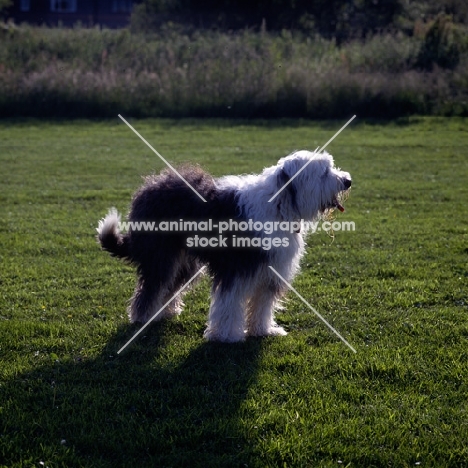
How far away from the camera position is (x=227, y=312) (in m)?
5.56

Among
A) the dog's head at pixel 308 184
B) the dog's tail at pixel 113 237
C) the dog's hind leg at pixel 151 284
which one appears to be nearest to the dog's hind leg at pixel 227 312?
the dog's hind leg at pixel 151 284

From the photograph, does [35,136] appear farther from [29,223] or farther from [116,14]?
[116,14]

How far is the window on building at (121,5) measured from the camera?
40.8 m

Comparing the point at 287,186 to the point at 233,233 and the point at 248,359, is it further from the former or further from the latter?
the point at 248,359

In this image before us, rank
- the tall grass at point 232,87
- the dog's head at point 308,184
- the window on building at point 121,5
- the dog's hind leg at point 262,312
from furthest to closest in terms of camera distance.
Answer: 1. the window on building at point 121,5
2. the tall grass at point 232,87
3. the dog's hind leg at point 262,312
4. the dog's head at point 308,184

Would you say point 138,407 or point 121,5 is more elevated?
point 121,5

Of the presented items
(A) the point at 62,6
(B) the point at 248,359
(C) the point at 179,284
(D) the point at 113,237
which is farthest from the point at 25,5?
(B) the point at 248,359

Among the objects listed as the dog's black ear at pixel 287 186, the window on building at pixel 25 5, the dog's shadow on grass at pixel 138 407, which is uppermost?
the window on building at pixel 25 5

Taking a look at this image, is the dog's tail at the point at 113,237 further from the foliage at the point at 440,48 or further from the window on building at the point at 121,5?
the window on building at the point at 121,5

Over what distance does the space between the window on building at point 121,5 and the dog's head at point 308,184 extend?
37.8 metres

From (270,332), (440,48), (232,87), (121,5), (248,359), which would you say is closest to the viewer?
(248,359)

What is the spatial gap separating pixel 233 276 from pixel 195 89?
13.7 metres

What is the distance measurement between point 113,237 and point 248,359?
167cm

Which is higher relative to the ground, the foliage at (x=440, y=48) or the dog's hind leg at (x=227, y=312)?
the foliage at (x=440, y=48)
